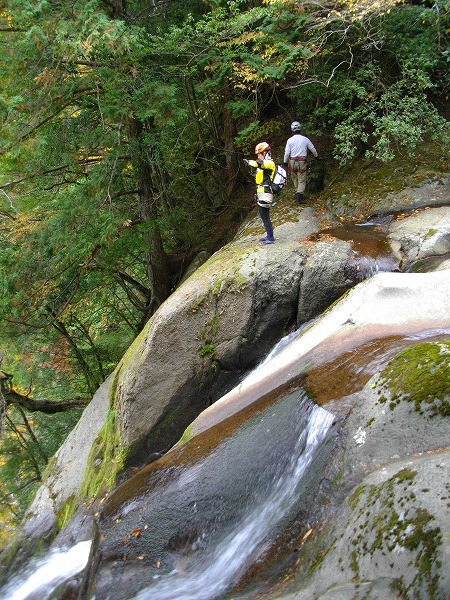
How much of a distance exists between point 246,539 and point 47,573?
3693 millimetres

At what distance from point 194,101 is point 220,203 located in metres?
2.78

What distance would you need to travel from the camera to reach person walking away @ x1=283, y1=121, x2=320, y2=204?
34.0 ft

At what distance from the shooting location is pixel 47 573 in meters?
6.74

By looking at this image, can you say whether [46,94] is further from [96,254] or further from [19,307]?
[19,307]

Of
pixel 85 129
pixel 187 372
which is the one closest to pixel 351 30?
pixel 85 129

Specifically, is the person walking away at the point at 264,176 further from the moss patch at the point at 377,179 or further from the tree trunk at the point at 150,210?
the tree trunk at the point at 150,210

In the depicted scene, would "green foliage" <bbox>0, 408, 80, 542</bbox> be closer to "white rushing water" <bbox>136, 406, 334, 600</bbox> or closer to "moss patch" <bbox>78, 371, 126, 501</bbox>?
"moss patch" <bbox>78, 371, 126, 501</bbox>

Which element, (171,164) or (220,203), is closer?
(171,164)

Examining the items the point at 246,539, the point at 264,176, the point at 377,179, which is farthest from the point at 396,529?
the point at 377,179

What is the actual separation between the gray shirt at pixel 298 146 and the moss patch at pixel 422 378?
662 centimetres

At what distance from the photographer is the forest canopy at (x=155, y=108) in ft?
29.8

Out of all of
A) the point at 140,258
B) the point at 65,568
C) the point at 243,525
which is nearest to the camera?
the point at 243,525

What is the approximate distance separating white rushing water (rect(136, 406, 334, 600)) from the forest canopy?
6.40 meters

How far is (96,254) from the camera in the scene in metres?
11.0
